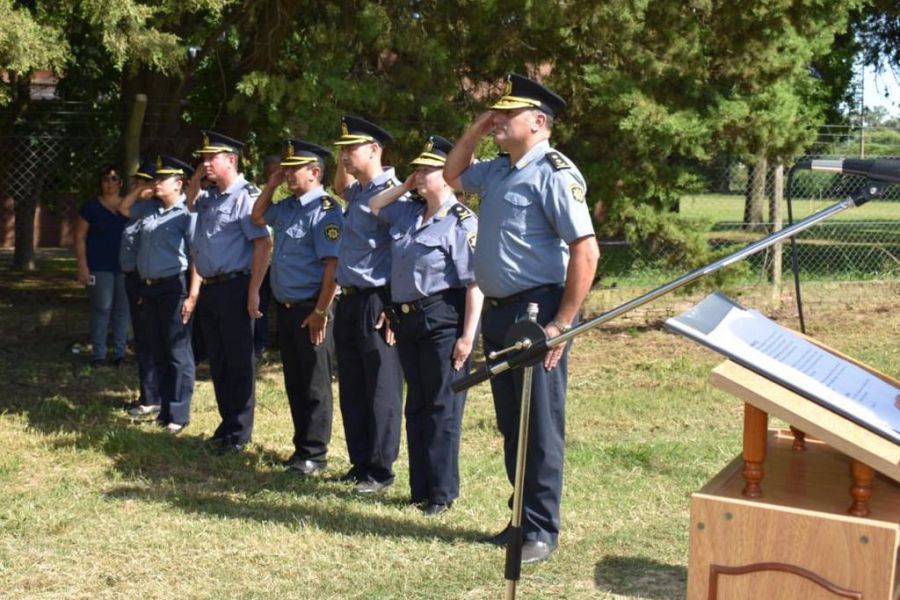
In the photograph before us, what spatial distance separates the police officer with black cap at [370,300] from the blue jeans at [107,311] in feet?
16.4

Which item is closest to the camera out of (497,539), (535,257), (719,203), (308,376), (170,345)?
(535,257)

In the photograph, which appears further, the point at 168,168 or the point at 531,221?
the point at 168,168

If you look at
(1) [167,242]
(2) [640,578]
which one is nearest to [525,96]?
(2) [640,578]

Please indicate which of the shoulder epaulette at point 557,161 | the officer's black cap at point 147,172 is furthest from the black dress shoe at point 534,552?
the officer's black cap at point 147,172

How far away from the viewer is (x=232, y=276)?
7.39 metres

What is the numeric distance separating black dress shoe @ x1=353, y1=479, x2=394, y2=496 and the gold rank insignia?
2.23 metres

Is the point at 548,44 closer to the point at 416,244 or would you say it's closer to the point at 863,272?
the point at 416,244

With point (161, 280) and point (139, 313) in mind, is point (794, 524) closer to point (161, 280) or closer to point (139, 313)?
point (161, 280)

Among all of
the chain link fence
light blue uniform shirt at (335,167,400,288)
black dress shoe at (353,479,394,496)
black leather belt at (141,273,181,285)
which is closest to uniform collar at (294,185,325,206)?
light blue uniform shirt at (335,167,400,288)

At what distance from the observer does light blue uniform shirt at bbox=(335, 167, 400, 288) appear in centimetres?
624

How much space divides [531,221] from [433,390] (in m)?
1.27

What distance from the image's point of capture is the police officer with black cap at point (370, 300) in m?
6.25

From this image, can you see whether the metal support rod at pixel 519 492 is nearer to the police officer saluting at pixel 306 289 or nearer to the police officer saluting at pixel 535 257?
the police officer saluting at pixel 535 257

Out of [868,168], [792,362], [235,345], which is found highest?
[868,168]
